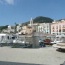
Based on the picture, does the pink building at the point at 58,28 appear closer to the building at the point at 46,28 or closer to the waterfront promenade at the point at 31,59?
the building at the point at 46,28

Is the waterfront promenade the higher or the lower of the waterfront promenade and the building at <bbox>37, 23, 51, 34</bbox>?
the lower

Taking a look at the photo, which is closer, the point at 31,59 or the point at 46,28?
the point at 31,59

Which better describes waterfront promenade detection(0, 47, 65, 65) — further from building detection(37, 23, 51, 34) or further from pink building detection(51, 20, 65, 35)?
building detection(37, 23, 51, 34)

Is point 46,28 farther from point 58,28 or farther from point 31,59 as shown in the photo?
point 31,59

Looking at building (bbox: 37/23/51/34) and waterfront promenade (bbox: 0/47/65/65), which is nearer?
waterfront promenade (bbox: 0/47/65/65)

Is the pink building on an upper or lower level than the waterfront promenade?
upper

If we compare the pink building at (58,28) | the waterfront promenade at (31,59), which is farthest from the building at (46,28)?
the waterfront promenade at (31,59)

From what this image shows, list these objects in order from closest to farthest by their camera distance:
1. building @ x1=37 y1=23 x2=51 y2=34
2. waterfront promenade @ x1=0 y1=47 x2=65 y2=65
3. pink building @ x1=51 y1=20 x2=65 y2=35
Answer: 1. waterfront promenade @ x1=0 y1=47 x2=65 y2=65
2. pink building @ x1=51 y1=20 x2=65 y2=35
3. building @ x1=37 y1=23 x2=51 y2=34

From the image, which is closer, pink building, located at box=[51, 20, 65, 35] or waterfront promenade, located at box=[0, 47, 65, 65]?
waterfront promenade, located at box=[0, 47, 65, 65]

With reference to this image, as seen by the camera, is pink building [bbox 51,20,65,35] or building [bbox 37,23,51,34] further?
building [bbox 37,23,51,34]

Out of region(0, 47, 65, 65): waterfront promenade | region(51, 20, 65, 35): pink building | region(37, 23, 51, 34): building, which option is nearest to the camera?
region(0, 47, 65, 65): waterfront promenade

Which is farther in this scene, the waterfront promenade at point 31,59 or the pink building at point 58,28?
the pink building at point 58,28

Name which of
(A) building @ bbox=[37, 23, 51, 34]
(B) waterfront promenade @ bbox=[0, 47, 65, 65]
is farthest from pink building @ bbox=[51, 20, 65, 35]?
(B) waterfront promenade @ bbox=[0, 47, 65, 65]

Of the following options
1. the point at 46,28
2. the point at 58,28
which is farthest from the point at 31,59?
the point at 46,28
